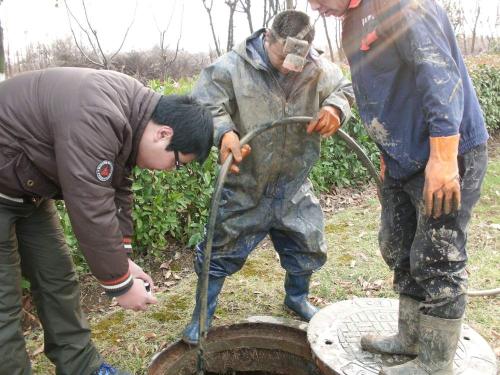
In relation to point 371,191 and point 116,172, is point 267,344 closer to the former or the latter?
point 116,172

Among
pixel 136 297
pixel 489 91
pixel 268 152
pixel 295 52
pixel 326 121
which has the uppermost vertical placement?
pixel 295 52

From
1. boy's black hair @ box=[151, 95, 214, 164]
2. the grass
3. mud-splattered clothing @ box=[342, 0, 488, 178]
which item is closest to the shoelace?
the grass

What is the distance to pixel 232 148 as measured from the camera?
2.78 meters

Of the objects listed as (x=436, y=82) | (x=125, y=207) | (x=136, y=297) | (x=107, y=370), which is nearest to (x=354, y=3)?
(x=436, y=82)

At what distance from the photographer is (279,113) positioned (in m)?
3.11

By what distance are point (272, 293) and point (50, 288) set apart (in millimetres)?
1890

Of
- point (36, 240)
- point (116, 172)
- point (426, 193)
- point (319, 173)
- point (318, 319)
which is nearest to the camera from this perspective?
point (426, 193)

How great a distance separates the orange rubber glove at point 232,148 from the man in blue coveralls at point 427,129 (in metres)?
0.71

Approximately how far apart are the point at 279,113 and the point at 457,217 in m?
1.27

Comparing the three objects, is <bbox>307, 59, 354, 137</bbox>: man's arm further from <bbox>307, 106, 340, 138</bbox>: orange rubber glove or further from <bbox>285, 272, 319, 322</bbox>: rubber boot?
<bbox>285, 272, 319, 322</bbox>: rubber boot

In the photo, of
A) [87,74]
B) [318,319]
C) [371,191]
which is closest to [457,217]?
[318,319]

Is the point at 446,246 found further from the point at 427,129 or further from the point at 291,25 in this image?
the point at 291,25

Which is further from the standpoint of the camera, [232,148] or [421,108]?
[232,148]

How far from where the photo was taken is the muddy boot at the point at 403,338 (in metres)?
2.69
